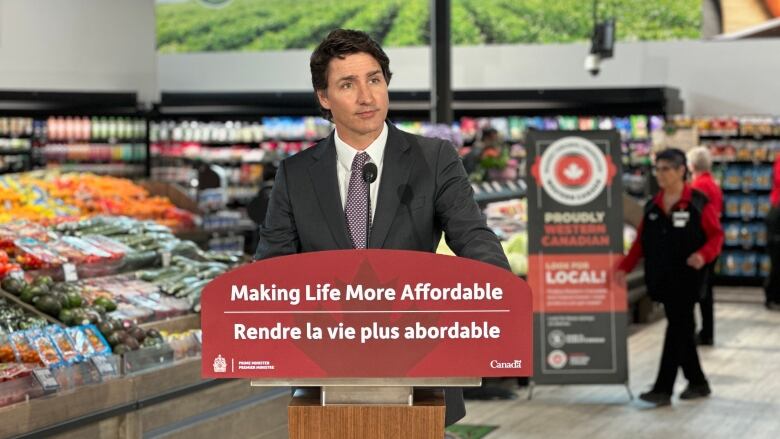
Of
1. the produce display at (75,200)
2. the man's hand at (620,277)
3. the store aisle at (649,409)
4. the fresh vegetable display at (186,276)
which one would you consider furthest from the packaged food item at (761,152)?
the fresh vegetable display at (186,276)

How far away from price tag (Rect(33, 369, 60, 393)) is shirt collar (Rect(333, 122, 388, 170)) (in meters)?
2.22

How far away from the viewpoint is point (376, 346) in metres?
2.22

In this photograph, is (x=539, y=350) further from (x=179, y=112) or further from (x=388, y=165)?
(x=179, y=112)

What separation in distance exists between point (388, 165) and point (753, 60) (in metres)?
14.7

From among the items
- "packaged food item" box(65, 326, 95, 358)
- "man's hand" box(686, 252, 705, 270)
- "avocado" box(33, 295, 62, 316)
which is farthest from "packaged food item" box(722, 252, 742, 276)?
"packaged food item" box(65, 326, 95, 358)

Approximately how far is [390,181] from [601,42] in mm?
12666

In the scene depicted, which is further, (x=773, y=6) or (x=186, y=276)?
(x=186, y=276)

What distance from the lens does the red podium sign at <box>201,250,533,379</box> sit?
7.23 ft

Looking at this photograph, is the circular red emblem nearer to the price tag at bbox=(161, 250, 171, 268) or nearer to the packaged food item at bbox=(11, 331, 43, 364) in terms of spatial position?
the price tag at bbox=(161, 250, 171, 268)

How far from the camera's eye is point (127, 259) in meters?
6.49

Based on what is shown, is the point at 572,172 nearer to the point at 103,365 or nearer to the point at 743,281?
the point at 103,365

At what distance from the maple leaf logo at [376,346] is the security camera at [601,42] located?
12.7 metres

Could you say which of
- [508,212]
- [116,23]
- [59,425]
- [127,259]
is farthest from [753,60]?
[59,425]

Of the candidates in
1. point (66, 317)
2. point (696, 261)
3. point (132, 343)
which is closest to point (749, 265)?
point (696, 261)
